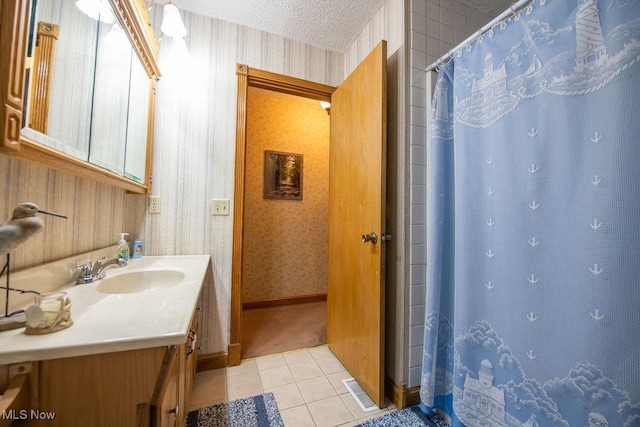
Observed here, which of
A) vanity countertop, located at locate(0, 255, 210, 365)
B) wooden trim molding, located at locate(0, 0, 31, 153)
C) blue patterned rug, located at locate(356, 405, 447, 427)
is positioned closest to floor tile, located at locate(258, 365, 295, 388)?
blue patterned rug, located at locate(356, 405, 447, 427)

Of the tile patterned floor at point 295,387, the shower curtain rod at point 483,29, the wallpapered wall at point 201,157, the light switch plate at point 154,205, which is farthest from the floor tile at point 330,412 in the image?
the shower curtain rod at point 483,29

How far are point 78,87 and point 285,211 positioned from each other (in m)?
2.20

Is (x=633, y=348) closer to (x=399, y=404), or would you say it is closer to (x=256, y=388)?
(x=399, y=404)

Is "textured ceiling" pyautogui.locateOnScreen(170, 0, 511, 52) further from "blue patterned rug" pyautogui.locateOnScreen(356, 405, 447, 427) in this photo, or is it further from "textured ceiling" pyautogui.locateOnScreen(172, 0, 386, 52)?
"blue patterned rug" pyautogui.locateOnScreen(356, 405, 447, 427)

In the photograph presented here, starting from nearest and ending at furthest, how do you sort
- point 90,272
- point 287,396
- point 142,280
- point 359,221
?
point 90,272 → point 142,280 → point 287,396 → point 359,221

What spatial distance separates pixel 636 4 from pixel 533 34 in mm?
253

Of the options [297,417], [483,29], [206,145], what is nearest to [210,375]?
[297,417]

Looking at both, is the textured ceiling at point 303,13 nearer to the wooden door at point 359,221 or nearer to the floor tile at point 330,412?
the wooden door at point 359,221

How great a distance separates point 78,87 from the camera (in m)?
0.87

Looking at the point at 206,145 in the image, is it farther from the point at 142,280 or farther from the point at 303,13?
the point at 303,13

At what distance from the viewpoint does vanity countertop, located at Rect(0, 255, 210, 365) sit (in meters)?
0.50

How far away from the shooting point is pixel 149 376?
1.85 ft

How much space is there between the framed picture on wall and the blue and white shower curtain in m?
1.96

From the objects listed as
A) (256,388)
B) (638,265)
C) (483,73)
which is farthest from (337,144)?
(256,388)
